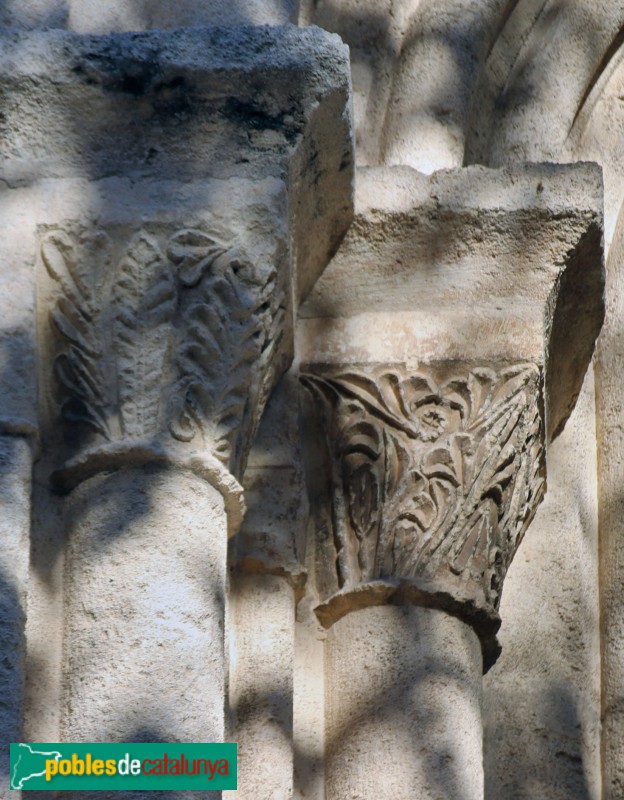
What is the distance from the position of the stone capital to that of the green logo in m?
0.72

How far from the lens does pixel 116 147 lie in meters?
3.44

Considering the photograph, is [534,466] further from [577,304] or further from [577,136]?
[577,136]

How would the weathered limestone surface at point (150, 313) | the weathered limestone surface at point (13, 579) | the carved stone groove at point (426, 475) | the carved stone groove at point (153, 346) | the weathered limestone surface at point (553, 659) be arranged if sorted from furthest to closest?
1. the weathered limestone surface at point (553, 659)
2. the carved stone groove at point (426, 475)
3. the carved stone groove at point (153, 346)
4. the weathered limestone surface at point (150, 313)
5. the weathered limestone surface at point (13, 579)

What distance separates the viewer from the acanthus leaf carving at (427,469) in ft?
12.2

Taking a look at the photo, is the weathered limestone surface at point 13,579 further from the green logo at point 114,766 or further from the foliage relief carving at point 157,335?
the foliage relief carving at point 157,335

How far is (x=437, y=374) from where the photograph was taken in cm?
382

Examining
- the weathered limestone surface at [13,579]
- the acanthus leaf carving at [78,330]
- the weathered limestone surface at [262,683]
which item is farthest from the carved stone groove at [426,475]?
the weathered limestone surface at [13,579]

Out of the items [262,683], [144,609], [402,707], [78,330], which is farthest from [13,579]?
[402,707]

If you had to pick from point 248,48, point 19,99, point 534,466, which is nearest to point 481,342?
point 534,466

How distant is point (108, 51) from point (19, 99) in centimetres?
17

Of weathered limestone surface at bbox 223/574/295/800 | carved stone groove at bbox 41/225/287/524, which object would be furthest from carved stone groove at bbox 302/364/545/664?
carved stone groove at bbox 41/225/287/524

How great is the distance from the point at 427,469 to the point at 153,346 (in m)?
0.68

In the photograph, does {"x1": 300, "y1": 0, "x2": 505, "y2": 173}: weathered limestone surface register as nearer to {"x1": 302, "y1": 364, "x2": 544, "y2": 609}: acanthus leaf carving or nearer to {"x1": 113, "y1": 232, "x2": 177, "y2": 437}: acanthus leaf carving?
{"x1": 302, "y1": 364, "x2": 544, "y2": 609}: acanthus leaf carving

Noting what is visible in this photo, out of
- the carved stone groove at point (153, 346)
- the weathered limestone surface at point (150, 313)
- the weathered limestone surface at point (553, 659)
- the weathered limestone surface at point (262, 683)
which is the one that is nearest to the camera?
the weathered limestone surface at point (150, 313)
